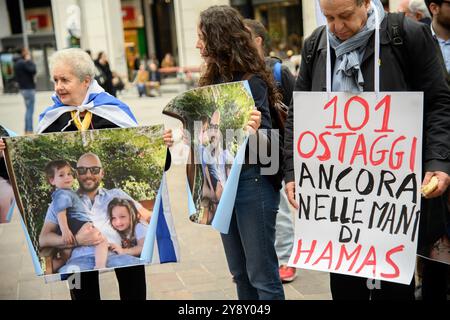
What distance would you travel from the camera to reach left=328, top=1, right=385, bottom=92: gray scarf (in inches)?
101

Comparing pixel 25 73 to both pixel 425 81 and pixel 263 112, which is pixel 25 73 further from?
pixel 425 81

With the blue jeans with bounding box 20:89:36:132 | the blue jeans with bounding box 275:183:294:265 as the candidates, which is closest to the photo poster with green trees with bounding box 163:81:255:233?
the blue jeans with bounding box 275:183:294:265

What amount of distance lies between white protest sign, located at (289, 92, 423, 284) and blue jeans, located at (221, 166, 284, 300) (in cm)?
27

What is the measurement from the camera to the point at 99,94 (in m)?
3.19

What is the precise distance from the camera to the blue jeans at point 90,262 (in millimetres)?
2982

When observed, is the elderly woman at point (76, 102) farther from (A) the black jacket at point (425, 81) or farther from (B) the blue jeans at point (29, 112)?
(B) the blue jeans at point (29, 112)

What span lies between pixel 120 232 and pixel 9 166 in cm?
61

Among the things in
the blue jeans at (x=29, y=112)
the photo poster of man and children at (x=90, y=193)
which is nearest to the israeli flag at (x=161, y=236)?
the photo poster of man and children at (x=90, y=193)

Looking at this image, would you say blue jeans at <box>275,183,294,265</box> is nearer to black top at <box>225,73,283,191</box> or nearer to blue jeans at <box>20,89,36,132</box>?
black top at <box>225,73,283,191</box>

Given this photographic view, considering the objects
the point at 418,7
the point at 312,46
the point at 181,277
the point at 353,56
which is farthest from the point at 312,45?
the point at 418,7

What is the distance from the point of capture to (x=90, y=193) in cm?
297

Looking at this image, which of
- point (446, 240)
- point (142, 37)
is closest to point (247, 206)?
point (446, 240)

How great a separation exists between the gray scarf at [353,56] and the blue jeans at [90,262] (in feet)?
4.24
